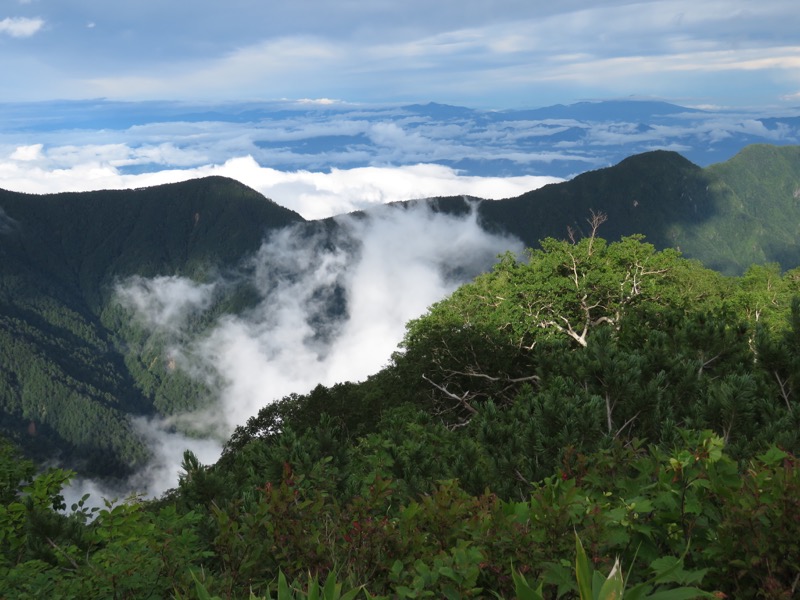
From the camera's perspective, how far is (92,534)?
343 inches

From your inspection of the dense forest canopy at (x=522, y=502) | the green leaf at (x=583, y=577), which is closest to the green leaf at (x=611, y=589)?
the green leaf at (x=583, y=577)

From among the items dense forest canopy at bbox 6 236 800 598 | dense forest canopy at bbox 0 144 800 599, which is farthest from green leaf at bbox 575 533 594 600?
dense forest canopy at bbox 6 236 800 598

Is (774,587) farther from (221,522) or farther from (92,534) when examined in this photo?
(92,534)

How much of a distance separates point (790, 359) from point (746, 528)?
340 inches

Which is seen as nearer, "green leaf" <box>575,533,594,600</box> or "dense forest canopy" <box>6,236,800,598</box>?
"green leaf" <box>575,533,594,600</box>

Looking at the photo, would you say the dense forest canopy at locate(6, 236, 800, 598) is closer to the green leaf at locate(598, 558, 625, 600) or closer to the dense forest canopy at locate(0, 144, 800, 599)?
the dense forest canopy at locate(0, 144, 800, 599)

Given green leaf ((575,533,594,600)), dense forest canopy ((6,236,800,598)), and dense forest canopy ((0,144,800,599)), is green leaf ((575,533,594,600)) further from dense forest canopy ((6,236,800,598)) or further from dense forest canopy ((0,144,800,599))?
dense forest canopy ((6,236,800,598))

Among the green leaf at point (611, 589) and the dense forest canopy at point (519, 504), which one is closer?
the green leaf at point (611, 589)

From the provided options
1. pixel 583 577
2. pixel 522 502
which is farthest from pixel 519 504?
pixel 583 577

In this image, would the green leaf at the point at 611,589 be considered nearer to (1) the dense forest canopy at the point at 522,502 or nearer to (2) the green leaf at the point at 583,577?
(2) the green leaf at the point at 583,577

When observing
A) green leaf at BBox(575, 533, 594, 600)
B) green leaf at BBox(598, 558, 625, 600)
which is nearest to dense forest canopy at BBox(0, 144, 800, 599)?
green leaf at BBox(575, 533, 594, 600)

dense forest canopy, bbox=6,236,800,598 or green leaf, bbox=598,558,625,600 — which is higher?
green leaf, bbox=598,558,625,600

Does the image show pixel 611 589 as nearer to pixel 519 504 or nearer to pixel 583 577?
pixel 583 577

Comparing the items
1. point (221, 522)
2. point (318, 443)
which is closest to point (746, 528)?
point (221, 522)
